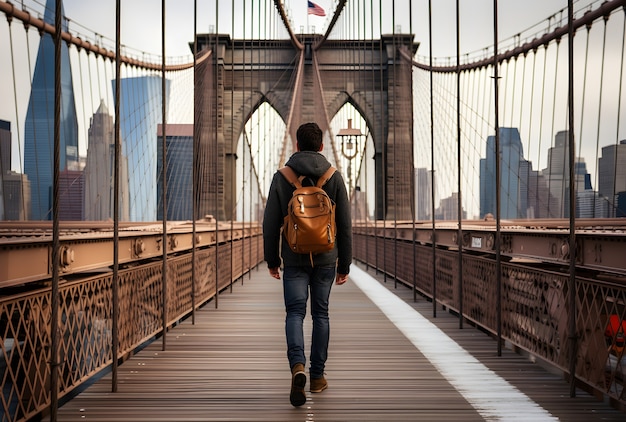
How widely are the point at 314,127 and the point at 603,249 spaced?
4.20 feet

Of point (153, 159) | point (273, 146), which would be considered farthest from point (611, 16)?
point (273, 146)

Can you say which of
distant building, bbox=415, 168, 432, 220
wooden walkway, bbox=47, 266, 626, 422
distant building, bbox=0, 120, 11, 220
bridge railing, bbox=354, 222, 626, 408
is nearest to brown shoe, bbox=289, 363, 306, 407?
wooden walkway, bbox=47, 266, 626, 422

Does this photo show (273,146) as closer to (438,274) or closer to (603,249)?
(438,274)

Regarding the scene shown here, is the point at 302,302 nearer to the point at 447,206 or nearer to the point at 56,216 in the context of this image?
the point at 56,216

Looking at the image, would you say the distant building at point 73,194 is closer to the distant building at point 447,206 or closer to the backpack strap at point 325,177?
the distant building at point 447,206

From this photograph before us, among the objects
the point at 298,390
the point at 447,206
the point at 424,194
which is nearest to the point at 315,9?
the point at 424,194

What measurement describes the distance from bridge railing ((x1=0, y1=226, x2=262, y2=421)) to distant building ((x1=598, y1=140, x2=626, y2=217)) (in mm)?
3859

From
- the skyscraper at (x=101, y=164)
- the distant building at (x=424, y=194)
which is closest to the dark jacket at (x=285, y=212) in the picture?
the skyscraper at (x=101, y=164)

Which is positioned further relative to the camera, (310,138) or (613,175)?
(613,175)

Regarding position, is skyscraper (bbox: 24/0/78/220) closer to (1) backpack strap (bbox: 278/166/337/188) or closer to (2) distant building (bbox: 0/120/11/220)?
(2) distant building (bbox: 0/120/11/220)

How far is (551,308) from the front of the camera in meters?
3.27

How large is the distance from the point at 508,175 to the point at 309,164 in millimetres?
10885

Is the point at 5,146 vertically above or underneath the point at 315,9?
underneath

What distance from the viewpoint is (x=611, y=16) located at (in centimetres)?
795
